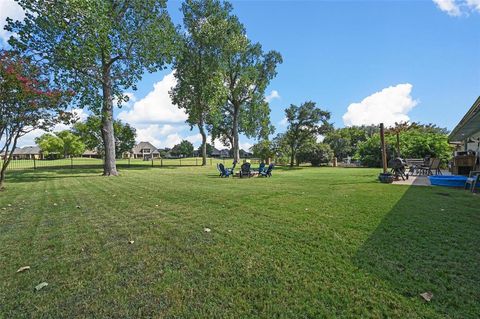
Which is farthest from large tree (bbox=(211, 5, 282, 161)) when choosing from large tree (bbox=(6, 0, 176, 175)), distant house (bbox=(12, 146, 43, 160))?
distant house (bbox=(12, 146, 43, 160))

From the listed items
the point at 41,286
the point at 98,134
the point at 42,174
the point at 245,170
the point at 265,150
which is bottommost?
the point at 41,286

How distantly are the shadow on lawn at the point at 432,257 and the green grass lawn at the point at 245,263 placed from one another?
1cm

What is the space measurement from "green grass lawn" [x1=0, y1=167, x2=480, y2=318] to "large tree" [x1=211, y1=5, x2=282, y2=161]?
74.5 feet

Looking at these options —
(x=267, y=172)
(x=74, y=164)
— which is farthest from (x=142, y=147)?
(x=267, y=172)

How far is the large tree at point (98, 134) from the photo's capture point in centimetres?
2689

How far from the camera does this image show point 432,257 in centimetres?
299

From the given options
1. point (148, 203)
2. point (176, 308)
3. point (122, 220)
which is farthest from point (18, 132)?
point (176, 308)

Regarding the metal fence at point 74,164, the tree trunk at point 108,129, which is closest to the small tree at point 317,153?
the metal fence at point 74,164

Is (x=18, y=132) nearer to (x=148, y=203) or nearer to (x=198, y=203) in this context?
(x=148, y=203)

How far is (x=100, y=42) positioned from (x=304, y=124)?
19.7 meters

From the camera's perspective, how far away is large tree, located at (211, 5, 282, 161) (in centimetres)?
2606

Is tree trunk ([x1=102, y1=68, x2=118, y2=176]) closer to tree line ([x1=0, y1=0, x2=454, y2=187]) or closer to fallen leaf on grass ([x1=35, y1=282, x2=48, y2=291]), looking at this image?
tree line ([x1=0, y1=0, x2=454, y2=187])

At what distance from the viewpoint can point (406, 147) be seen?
21.1 m

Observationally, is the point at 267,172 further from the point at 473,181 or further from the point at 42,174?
the point at 42,174
